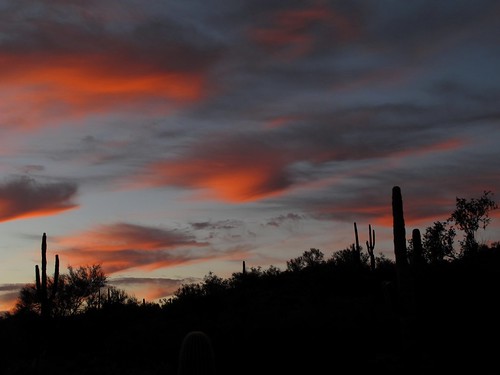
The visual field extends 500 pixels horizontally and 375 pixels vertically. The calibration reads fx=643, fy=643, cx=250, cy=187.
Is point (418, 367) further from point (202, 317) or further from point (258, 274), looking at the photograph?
point (258, 274)

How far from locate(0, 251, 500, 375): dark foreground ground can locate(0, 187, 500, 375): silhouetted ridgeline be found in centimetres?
5

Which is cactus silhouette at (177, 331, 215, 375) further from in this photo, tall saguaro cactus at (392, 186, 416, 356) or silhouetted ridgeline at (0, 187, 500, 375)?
tall saguaro cactus at (392, 186, 416, 356)

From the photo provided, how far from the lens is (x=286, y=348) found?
22.3 meters

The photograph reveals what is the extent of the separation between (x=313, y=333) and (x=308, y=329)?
52 cm

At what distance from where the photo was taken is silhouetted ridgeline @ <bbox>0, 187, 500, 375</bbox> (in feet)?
62.9

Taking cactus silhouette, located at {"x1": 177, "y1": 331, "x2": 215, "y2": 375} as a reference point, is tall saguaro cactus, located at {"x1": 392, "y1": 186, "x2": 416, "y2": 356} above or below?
above

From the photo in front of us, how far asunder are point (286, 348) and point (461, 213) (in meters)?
35.1

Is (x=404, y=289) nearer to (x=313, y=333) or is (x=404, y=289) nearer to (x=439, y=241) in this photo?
(x=313, y=333)

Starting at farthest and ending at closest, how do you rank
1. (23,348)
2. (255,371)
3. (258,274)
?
1. (258,274)
2. (23,348)
3. (255,371)

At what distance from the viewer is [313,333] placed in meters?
23.5

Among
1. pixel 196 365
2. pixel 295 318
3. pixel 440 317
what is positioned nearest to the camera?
pixel 196 365

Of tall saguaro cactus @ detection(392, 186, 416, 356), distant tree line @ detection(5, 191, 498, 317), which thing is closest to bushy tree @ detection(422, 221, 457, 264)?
distant tree line @ detection(5, 191, 498, 317)

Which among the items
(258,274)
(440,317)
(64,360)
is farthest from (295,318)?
(258,274)

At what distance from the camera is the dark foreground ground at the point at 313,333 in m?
20.0
